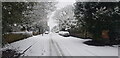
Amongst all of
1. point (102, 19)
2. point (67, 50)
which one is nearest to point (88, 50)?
point (67, 50)

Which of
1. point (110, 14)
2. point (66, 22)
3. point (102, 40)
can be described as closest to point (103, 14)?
point (110, 14)

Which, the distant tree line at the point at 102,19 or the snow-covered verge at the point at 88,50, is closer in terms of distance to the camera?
the snow-covered verge at the point at 88,50

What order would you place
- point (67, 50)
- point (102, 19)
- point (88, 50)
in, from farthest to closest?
point (102, 19)
point (67, 50)
point (88, 50)

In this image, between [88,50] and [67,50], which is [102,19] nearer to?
[88,50]

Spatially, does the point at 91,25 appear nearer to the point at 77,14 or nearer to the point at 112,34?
the point at 112,34

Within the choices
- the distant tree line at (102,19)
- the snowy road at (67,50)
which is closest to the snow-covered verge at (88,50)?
the snowy road at (67,50)

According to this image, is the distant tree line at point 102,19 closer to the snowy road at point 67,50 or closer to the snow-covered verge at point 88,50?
the snowy road at point 67,50

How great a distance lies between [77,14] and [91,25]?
3886mm

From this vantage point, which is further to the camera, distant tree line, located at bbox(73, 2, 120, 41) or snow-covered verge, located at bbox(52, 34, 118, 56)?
distant tree line, located at bbox(73, 2, 120, 41)

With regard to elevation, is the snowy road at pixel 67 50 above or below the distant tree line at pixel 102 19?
below

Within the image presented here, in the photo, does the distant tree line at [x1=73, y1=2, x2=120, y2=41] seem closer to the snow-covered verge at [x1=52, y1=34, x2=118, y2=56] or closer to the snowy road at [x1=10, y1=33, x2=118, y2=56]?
the snowy road at [x1=10, y1=33, x2=118, y2=56]

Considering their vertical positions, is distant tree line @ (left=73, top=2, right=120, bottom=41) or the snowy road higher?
distant tree line @ (left=73, top=2, right=120, bottom=41)

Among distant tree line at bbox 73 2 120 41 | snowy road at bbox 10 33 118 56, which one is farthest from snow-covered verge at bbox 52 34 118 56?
distant tree line at bbox 73 2 120 41

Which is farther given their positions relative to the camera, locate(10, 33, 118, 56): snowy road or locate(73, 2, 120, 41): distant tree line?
locate(73, 2, 120, 41): distant tree line
